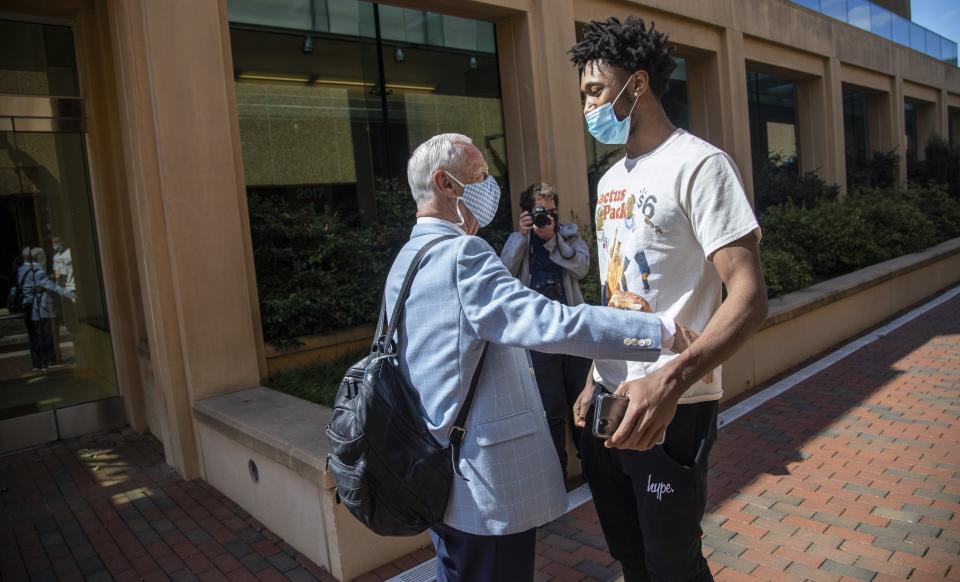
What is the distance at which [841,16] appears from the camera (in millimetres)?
15008

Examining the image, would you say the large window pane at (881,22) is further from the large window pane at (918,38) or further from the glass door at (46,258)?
the glass door at (46,258)

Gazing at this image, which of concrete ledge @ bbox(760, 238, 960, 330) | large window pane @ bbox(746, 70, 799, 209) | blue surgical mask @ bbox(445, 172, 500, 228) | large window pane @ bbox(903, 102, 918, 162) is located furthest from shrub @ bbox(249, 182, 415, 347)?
large window pane @ bbox(903, 102, 918, 162)

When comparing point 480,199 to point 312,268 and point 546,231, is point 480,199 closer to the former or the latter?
point 546,231

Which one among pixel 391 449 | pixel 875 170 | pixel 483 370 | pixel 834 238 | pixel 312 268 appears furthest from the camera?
pixel 875 170

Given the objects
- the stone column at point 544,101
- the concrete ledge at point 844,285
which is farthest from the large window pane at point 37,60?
the concrete ledge at point 844,285

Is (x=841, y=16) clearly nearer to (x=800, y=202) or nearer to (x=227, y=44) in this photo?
(x=800, y=202)

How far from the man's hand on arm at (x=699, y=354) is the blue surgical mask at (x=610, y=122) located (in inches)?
23.2

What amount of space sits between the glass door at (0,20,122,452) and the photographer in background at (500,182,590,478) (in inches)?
171

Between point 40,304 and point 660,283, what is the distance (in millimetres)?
6562

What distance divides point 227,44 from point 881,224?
35.4 feet

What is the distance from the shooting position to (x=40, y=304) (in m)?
6.61

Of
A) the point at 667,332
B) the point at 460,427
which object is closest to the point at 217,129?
the point at 460,427

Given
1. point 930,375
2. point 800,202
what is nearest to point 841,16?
point 800,202

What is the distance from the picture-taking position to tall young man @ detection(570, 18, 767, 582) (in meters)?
1.75
